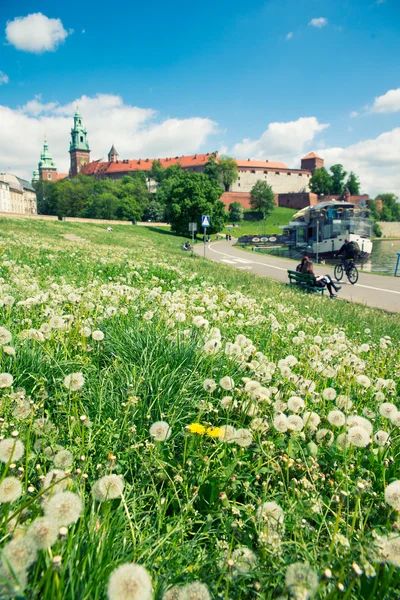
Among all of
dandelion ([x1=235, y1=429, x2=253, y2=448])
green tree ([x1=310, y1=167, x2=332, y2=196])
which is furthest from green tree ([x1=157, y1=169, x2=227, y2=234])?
green tree ([x1=310, y1=167, x2=332, y2=196])

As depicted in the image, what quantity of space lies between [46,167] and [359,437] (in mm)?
205361

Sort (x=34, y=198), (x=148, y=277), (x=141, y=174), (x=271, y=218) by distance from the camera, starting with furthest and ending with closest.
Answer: (x=34, y=198) < (x=141, y=174) < (x=271, y=218) < (x=148, y=277)

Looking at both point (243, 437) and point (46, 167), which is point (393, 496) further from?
point (46, 167)

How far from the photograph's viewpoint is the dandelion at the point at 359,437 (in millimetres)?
1994

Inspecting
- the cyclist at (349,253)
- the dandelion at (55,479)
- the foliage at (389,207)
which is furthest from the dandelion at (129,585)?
the foliage at (389,207)

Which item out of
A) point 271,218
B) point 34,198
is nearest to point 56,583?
point 271,218

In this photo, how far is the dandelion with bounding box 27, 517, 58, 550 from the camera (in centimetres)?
106

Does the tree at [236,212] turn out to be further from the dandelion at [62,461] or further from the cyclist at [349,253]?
the dandelion at [62,461]

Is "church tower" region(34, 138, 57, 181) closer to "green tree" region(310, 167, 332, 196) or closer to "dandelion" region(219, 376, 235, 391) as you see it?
"green tree" region(310, 167, 332, 196)

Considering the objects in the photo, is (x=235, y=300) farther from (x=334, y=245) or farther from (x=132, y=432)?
(x=334, y=245)

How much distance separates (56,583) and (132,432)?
123 centimetres

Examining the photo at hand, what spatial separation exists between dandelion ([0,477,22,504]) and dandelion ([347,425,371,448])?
5.08 feet

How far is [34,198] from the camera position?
157 metres

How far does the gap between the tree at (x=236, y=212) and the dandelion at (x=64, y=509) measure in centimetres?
12453
